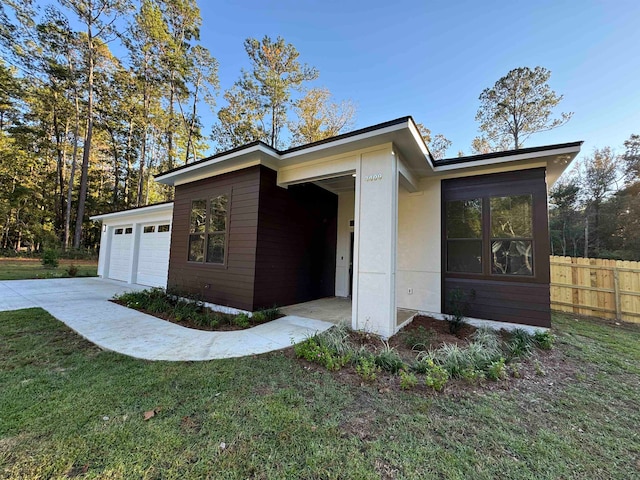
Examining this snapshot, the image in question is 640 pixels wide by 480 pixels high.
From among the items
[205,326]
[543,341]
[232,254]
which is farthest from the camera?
[232,254]

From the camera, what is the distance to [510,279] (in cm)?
509

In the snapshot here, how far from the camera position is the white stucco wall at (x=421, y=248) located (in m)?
5.81

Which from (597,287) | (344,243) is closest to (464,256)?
(344,243)

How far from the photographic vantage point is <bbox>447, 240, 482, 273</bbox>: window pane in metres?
5.44

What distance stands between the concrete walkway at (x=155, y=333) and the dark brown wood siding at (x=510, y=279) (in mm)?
3041

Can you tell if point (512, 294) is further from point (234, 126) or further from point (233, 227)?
point (234, 126)

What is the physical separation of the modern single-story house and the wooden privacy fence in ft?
8.11

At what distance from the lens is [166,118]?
17.3 metres

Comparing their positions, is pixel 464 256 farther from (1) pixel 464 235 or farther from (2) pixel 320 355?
(2) pixel 320 355

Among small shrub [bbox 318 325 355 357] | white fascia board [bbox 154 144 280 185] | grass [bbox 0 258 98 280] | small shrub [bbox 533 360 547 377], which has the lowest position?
small shrub [bbox 533 360 547 377]

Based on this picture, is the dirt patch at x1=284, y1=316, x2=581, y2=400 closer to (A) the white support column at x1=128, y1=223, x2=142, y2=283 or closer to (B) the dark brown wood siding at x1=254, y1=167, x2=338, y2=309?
(B) the dark brown wood siding at x1=254, y1=167, x2=338, y2=309

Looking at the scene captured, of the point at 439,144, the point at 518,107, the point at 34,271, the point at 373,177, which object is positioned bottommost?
the point at 34,271

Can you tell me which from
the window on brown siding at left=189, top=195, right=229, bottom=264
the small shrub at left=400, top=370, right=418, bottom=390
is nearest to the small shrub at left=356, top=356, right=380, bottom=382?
the small shrub at left=400, top=370, right=418, bottom=390

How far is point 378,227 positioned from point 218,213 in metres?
4.09
